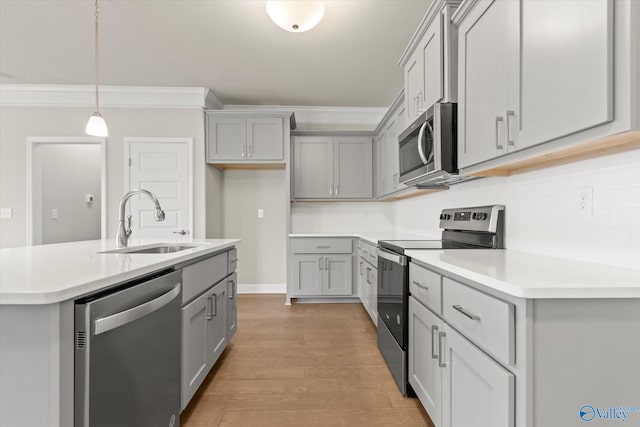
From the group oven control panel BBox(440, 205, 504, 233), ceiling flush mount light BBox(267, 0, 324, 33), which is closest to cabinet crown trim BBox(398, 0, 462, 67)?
ceiling flush mount light BBox(267, 0, 324, 33)

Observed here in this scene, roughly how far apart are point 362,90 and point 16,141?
4.21 meters

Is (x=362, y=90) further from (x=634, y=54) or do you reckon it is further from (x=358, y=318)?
(x=634, y=54)

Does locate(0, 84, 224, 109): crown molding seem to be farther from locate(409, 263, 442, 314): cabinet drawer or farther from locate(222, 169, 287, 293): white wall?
locate(409, 263, 442, 314): cabinet drawer

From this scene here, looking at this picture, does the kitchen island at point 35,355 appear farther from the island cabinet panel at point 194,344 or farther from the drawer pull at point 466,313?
the drawer pull at point 466,313

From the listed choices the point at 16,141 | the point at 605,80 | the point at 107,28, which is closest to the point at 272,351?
the point at 605,80

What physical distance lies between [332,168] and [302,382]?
2.80m

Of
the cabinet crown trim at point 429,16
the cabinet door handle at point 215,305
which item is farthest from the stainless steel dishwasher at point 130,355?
the cabinet crown trim at point 429,16

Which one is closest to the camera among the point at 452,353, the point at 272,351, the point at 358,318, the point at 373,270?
the point at 452,353

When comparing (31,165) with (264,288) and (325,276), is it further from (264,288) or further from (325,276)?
(325,276)

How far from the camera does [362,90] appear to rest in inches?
157

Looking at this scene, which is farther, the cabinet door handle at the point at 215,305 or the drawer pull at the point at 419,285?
the cabinet door handle at the point at 215,305

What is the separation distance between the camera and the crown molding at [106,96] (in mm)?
3928

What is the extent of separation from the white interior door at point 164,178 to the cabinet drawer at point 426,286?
119 inches

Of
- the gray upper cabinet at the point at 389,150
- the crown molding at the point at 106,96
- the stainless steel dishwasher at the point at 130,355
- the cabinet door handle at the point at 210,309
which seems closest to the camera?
the stainless steel dishwasher at the point at 130,355
